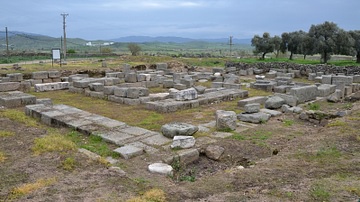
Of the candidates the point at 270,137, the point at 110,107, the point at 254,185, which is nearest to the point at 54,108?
the point at 110,107

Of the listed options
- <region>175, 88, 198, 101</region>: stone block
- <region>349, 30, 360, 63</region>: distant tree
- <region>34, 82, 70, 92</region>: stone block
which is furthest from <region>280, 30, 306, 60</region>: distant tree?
<region>34, 82, 70, 92</region>: stone block

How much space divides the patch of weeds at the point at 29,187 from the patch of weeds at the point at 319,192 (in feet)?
14.9

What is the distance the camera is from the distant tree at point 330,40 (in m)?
32.2

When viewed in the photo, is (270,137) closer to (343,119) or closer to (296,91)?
(343,119)

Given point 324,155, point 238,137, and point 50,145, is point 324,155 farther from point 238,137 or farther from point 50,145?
point 50,145

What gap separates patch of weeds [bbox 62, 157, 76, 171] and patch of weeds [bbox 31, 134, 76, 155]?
0.83 meters

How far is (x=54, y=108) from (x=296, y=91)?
11.0m

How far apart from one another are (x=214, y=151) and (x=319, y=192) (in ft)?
10.5

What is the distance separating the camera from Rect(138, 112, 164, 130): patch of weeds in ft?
36.3

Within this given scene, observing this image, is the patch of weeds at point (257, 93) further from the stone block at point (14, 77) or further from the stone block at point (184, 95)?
the stone block at point (14, 77)

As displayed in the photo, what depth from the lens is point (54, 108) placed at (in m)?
12.2

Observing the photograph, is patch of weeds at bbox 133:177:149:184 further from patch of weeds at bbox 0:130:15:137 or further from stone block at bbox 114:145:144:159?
patch of weeds at bbox 0:130:15:137

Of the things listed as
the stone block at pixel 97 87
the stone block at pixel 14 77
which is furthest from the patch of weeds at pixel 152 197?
the stone block at pixel 14 77

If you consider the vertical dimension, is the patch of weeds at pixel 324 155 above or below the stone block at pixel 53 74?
below
